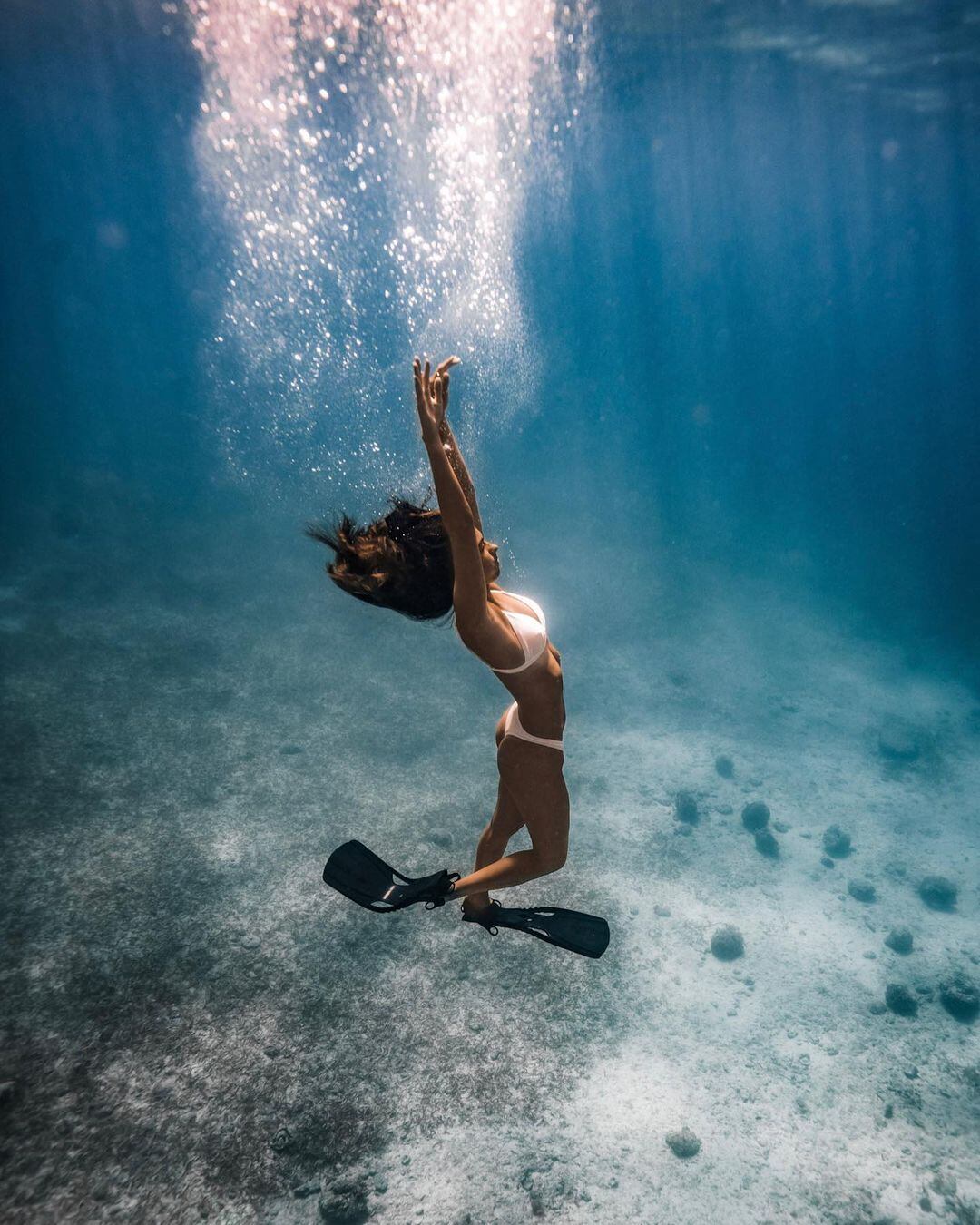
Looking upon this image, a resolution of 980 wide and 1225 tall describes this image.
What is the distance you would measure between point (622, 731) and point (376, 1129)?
8505mm

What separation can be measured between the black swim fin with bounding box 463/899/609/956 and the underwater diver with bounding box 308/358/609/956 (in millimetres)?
332

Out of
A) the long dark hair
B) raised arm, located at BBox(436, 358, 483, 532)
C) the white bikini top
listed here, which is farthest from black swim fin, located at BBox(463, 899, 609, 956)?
raised arm, located at BBox(436, 358, 483, 532)

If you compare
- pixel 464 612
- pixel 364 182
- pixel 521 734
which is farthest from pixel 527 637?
pixel 364 182

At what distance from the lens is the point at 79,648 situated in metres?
11.6

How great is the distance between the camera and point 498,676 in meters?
2.07

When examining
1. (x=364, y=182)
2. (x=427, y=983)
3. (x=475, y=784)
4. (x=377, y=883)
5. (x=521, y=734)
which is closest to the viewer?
(x=521, y=734)

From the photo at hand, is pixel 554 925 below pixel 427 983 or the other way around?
the other way around

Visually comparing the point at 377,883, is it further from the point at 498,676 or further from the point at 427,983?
the point at 427,983

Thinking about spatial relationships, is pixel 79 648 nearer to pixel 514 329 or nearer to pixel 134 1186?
pixel 134 1186

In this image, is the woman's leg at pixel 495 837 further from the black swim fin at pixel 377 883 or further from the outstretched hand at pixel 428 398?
the outstretched hand at pixel 428 398

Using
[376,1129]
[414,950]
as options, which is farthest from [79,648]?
[376,1129]

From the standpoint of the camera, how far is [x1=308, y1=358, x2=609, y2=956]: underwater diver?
1777 millimetres

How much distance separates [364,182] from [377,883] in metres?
60.2

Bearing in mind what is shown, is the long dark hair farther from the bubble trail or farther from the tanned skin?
the bubble trail
